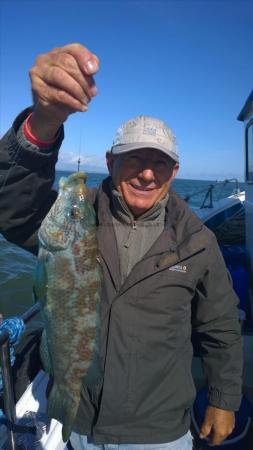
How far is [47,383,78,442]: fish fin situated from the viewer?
231 cm

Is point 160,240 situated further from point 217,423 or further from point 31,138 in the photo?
point 217,423

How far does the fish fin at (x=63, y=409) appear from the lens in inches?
90.8

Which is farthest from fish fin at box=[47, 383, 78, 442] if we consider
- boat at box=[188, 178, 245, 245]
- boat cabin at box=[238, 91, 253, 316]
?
boat at box=[188, 178, 245, 245]

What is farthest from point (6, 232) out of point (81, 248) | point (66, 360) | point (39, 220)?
point (66, 360)

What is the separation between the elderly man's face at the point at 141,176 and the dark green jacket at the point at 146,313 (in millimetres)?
177

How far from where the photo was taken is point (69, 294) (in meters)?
2.26

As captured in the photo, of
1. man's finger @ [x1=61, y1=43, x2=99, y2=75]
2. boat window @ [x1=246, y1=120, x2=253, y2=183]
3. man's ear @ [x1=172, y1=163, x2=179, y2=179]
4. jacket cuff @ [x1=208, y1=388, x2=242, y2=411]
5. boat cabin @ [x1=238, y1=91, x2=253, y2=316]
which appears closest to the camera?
man's finger @ [x1=61, y1=43, x2=99, y2=75]

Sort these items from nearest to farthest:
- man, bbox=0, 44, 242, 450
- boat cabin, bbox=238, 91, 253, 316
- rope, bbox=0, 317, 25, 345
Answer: man, bbox=0, 44, 242, 450, rope, bbox=0, 317, 25, 345, boat cabin, bbox=238, 91, 253, 316

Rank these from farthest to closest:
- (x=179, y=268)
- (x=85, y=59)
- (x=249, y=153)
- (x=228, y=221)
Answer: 1. (x=228, y=221)
2. (x=249, y=153)
3. (x=179, y=268)
4. (x=85, y=59)

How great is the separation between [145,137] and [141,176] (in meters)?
0.27

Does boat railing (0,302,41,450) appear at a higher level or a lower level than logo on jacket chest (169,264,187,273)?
lower

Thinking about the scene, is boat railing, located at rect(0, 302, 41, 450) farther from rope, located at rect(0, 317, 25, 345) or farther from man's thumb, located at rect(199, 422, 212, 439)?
man's thumb, located at rect(199, 422, 212, 439)

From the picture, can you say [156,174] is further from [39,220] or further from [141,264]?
[39,220]

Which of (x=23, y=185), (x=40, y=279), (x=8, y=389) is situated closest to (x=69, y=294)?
(x=40, y=279)
